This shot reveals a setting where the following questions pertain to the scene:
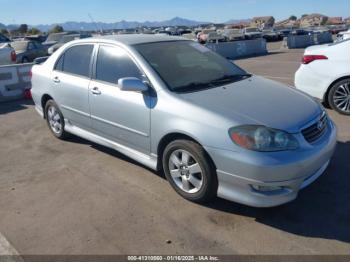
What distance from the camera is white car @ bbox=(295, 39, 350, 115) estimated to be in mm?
6359

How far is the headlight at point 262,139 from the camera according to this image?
3.23 m

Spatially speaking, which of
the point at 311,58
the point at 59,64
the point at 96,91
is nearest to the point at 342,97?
the point at 311,58

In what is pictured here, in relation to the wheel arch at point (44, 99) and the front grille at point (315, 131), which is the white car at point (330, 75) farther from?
the wheel arch at point (44, 99)

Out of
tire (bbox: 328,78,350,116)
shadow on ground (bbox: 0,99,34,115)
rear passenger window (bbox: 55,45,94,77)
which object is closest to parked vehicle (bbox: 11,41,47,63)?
shadow on ground (bbox: 0,99,34,115)

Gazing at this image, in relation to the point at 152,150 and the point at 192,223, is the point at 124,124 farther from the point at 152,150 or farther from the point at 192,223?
the point at 192,223

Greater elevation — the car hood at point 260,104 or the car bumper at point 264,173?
the car hood at point 260,104

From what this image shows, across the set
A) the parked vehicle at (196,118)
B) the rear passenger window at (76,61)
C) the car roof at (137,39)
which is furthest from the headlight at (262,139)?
the rear passenger window at (76,61)

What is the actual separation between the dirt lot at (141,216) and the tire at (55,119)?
35.1 inches

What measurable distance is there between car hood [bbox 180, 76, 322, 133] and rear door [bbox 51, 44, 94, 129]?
5.67ft

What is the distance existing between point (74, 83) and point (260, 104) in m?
2.68

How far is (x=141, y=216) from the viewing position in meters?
3.61

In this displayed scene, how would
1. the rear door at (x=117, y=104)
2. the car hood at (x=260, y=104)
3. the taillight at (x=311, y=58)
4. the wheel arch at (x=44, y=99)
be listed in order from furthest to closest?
1. the taillight at (x=311, y=58)
2. the wheel arch at (x=44, y=99)
3. the rear door at (x=117, y=104)
4. the car hood at (x=260, y=104)

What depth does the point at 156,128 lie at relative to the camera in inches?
153

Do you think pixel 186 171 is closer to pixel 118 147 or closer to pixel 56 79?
pixel 118 147
